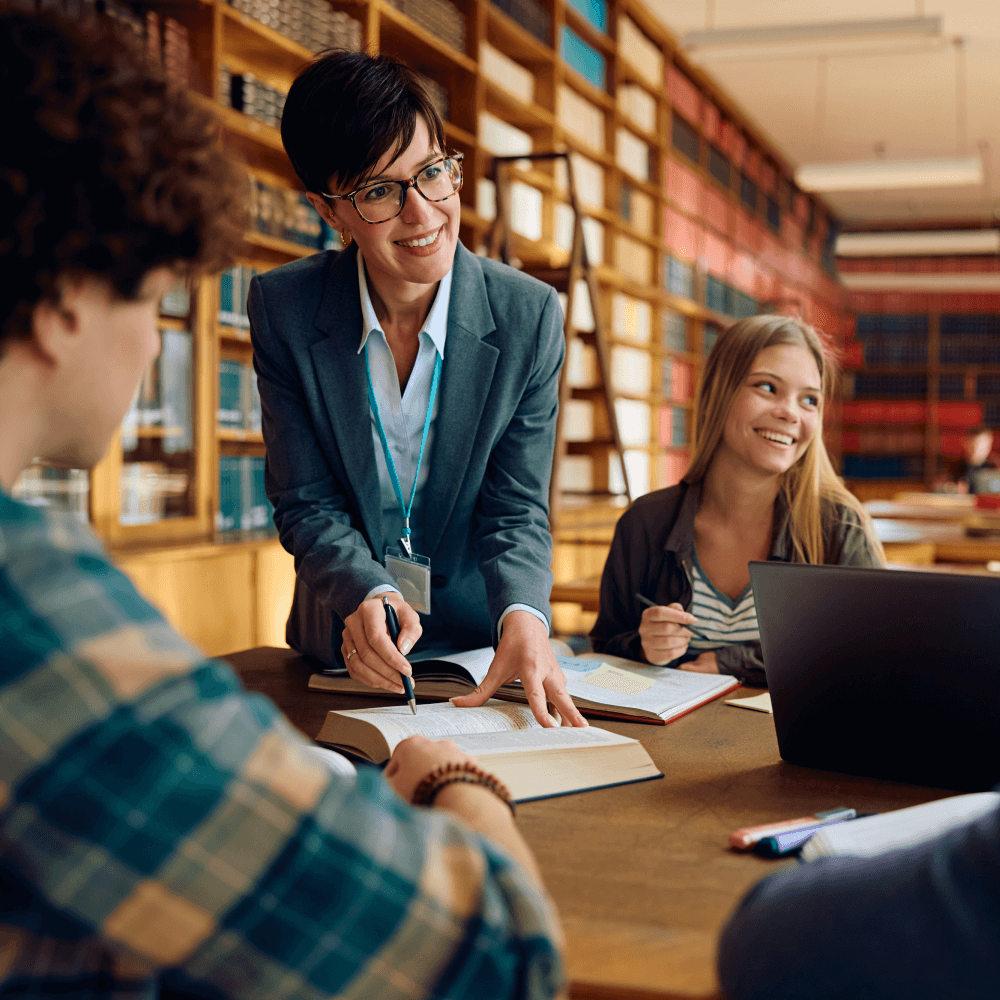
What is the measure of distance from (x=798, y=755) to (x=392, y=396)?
799 mm

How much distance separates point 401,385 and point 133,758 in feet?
3.67

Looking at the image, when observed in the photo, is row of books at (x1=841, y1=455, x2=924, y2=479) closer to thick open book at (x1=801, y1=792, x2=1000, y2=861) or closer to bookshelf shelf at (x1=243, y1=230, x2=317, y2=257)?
bookshelf shelf at (x1=243, y1=230, x2=317, y2=257)

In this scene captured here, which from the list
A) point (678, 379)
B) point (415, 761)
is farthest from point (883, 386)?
point (415, 761)

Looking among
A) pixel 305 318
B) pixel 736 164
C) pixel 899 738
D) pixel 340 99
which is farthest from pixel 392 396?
pixel 736 164

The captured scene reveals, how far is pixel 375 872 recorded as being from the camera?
1.81ft

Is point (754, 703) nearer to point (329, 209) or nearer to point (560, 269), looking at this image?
point (329, 209)

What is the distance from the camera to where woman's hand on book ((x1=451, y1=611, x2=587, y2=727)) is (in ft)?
3.96

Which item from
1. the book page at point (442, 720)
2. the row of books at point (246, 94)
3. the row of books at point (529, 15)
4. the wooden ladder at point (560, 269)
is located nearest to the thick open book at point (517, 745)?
the book page at point (442, 720)

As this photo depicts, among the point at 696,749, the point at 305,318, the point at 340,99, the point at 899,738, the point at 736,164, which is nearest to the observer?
the point at 899,738

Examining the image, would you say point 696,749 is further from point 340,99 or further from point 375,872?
point 340,99

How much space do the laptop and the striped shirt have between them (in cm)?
68

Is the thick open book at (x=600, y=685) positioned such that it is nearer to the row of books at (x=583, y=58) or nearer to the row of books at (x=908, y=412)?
the row of books at (x=583, y=58)

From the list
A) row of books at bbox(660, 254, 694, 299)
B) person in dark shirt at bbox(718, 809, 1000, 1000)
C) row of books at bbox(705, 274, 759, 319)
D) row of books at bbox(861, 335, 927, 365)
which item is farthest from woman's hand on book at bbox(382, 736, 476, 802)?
row of books at bbox(861, 335, 927, 365)

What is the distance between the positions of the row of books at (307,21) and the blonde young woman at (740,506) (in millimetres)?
1889
